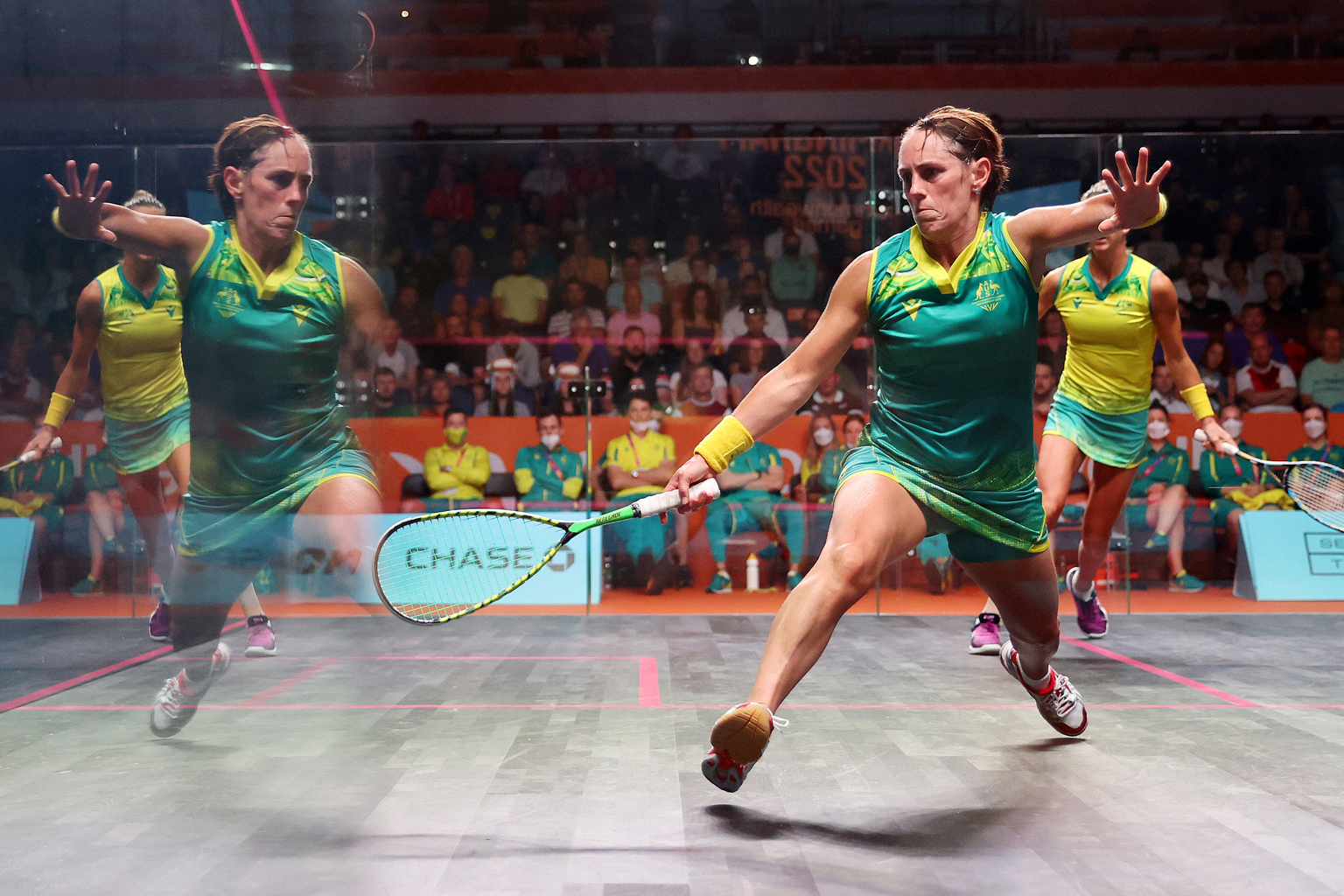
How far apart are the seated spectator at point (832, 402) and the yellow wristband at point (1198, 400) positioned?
183 centimetres

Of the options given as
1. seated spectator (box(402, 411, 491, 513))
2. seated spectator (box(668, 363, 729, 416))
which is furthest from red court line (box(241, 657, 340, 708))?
seated spectator (box(668, 363, 729, 416))

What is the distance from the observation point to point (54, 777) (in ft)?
7.55

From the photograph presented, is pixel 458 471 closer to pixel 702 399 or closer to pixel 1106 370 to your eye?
pixel 702 399

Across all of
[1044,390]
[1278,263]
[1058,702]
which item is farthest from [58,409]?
[1278,263]

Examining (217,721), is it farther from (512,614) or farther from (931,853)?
(512,614)

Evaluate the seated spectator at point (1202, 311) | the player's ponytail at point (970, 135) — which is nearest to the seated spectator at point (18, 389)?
the player's ponytail at point (970, 135)

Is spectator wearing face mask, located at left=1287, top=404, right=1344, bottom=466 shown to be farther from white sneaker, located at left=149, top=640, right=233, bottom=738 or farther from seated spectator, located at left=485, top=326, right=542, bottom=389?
white sneaker, located at left=149, top=640, right=233, bottom=738

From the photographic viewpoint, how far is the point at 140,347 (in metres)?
3.12

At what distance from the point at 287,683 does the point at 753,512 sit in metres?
2.45

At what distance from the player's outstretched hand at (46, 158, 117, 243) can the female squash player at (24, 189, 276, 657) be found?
11cm

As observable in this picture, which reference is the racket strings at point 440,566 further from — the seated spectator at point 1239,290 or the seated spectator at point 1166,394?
the seated spectator at point 1239,290

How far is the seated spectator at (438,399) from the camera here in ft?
16.6

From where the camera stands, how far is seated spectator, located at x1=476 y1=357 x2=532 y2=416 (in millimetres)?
5348

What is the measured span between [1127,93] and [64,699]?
24.0 feet
